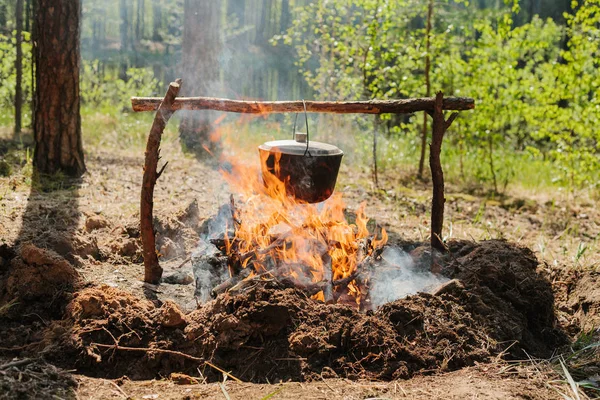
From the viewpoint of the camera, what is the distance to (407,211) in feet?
23.3

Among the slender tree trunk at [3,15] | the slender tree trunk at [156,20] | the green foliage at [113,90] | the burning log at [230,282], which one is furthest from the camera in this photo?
the slender tree trunk at [156,20]

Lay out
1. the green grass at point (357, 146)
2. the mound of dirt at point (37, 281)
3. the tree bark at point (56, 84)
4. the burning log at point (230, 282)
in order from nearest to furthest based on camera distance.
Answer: the mound of dirt at point (37, 281) < the burning log at point (230, 282) < the tree bark at point (56, 84) < the green grass at point (357, 146)

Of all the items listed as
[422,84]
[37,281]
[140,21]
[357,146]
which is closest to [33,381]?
[37,281]

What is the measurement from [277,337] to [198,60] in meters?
7.65

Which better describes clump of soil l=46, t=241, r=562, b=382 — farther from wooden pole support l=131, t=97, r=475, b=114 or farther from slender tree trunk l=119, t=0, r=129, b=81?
slender tree trunk l=119, t=0, r=129, b=81

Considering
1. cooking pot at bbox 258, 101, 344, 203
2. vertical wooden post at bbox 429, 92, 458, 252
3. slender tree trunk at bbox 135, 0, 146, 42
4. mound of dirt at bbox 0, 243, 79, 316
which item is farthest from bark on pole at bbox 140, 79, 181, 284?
Result: slender tree trunk at bbox 135, 0, 146, 42

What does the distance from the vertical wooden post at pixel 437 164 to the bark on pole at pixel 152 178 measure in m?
2.04

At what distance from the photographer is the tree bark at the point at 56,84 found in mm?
6695

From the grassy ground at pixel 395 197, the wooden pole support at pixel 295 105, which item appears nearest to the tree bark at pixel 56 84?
the grassy ground at pixel 395 197

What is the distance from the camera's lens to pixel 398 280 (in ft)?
13.8

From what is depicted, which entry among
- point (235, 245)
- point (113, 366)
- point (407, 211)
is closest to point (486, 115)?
point (407, 211)

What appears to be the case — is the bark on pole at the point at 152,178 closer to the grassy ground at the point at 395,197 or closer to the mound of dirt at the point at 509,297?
the grassy ground at the point at 395,197

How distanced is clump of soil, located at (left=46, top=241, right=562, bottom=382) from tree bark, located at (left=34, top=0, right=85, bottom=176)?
13.0ft

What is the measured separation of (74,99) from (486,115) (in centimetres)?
579
